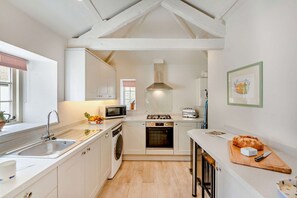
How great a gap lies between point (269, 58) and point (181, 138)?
239 centimetres

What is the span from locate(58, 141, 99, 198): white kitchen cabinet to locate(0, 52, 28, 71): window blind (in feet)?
3.96

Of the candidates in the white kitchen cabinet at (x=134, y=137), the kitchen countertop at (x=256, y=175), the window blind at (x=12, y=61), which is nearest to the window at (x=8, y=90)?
the window blind at (x=12, y=61)

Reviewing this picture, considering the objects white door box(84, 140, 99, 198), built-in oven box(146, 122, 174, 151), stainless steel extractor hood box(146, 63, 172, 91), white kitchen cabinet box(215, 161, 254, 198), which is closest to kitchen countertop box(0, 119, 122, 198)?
white door box(84, 140, 99, 198)

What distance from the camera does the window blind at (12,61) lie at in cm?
165

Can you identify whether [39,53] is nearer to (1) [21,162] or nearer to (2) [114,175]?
(1) [21,162]

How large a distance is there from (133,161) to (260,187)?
2.99 metres

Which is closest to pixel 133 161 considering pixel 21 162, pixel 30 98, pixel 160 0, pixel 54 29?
pixel 30 98

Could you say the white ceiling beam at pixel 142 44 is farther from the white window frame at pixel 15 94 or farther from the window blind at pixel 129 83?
the window blind at pixel 129 83

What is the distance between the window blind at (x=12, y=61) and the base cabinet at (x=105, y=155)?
1.33 m

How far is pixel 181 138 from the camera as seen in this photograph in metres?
3.54

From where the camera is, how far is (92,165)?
79.1 inches

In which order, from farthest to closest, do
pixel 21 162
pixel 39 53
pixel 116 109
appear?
pixel 116 109 < pixel 39 53 < pixel 21 162

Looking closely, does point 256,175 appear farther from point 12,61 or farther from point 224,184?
point 12,61

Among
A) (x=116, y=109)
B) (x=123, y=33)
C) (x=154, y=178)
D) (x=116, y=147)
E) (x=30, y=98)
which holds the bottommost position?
(x=154, y=178)
